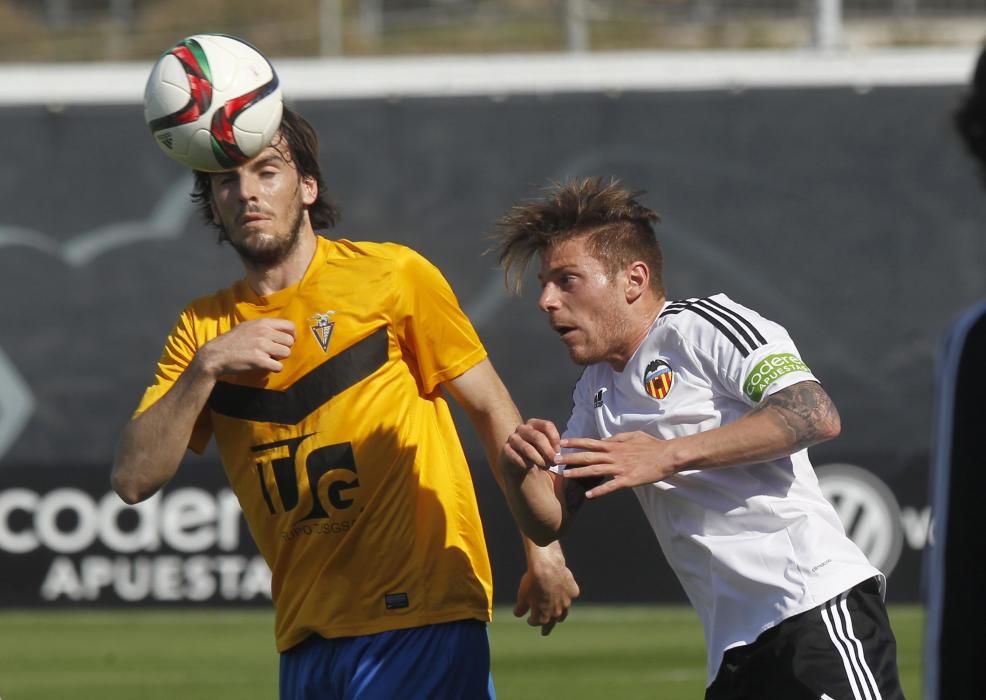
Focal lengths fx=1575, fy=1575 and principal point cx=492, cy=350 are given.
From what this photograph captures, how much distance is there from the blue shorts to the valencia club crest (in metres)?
0.89

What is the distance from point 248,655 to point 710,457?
715cm

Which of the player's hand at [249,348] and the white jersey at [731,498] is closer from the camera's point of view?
the white jersey at [731,498]

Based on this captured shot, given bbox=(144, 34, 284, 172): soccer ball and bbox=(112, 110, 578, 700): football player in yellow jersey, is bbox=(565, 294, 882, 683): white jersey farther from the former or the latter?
bbox=(144, 34, 284, 172): soccer ball

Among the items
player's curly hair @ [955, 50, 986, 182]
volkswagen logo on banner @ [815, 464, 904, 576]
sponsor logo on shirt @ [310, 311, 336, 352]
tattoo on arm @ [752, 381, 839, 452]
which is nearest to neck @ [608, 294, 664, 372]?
tattoo on arm @ [752, 381, 839, 452]

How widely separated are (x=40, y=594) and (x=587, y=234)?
9.09 metres

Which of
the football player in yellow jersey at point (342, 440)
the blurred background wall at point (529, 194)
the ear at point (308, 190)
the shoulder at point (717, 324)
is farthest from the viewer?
the blurred background wall at point (529, 194)

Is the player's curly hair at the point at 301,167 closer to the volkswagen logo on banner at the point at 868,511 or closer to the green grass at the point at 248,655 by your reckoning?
the green grass at the point at 248,655

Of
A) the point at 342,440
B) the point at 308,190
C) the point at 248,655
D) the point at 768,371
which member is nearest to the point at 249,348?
the point at 342,440

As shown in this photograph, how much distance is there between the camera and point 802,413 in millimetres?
4129

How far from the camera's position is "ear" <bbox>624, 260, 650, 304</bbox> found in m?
4.61

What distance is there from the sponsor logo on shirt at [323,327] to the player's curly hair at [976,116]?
96.8 inches

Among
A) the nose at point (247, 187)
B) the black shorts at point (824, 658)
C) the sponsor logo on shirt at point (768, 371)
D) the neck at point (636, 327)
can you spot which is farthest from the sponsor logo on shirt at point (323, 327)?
the black shorts at point (824, 658)

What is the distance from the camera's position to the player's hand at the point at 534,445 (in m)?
4.21

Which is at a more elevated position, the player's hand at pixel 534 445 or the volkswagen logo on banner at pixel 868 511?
the player's hand at pixel 534 445
